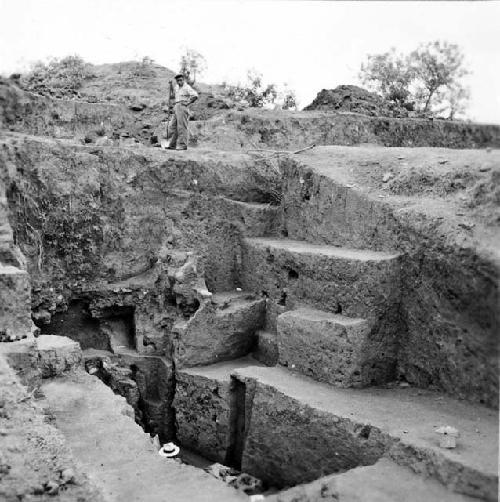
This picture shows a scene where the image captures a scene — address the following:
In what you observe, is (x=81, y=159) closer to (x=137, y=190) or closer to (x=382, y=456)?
(x=137, y=190)

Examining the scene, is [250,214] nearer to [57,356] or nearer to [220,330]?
[220,330]

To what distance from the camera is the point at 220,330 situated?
340 inches

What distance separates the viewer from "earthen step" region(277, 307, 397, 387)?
6.90 metres

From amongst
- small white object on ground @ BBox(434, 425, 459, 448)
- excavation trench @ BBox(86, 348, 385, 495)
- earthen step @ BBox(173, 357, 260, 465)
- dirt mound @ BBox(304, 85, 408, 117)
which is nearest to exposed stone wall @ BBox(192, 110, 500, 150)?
dirt mound @ BBox(304, 85, 408, 117)

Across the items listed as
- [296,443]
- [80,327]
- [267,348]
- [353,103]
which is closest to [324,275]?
[267,348]

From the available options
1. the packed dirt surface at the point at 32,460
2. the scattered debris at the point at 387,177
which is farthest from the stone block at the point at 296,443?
the scattered debris at the point at 387,177

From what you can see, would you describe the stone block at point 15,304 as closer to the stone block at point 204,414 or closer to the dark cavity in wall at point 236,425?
the stone block at point 204,414

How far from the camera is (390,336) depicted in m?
7.15

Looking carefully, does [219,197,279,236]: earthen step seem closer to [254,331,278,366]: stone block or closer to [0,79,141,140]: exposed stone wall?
[254,331,278,366]: stone block

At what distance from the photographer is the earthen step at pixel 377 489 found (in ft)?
16.0

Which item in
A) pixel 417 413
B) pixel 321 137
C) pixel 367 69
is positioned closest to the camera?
pixel 417 413

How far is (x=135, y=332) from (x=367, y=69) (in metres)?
18.3

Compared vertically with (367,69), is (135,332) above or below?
below

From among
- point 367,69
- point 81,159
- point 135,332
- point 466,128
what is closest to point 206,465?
point 135,332
